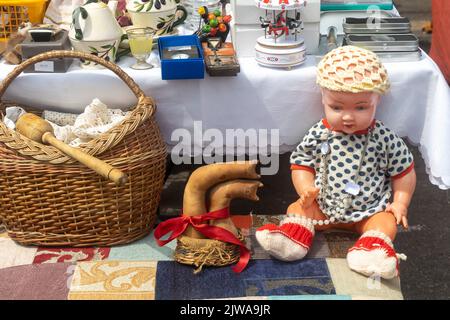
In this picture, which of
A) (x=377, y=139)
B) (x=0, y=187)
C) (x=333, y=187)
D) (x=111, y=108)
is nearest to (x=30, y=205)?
(x=0, y=187)

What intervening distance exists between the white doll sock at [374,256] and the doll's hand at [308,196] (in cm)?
18

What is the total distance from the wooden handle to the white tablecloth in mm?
288

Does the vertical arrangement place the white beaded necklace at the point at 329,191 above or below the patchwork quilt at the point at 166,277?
above

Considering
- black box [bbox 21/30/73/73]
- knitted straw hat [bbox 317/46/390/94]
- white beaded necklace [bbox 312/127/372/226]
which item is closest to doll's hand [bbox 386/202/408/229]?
white beaded necklace [bbox 312/127/372/226]

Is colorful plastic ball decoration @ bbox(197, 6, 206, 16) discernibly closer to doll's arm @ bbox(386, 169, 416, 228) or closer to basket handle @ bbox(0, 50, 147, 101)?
basket handle @ bbox(0, 50, 147, 101)

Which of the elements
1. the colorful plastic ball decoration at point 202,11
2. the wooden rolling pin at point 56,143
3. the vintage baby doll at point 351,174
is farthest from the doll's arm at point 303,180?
the colorful plastic ball decoration at point 202,11

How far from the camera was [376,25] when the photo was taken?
2.26 meters

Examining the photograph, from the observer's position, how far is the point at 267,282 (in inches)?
73.2

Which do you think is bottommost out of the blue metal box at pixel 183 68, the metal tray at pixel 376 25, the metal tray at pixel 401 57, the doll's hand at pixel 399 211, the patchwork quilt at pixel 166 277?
the patchwork quilt at pixel 166 277

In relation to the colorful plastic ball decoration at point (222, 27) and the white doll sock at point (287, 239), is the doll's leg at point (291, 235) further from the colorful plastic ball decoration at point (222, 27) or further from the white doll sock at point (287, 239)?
the colorful plastic ball decoration at point (222, 27)

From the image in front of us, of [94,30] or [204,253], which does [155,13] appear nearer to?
[94,30]

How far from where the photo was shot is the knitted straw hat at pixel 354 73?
1842 mm

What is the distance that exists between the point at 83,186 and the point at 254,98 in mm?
621

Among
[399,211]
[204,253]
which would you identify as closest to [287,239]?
[204,253]
